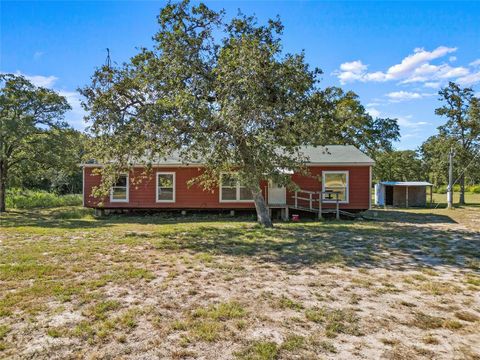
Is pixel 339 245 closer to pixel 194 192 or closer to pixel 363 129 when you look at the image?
pixel 194 192

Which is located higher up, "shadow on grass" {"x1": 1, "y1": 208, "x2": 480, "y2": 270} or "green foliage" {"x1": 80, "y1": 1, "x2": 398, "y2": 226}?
"green foliage" {"x1": 80, "y1": 1, "x2": 398, "y2": 226}

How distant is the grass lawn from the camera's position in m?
3.29

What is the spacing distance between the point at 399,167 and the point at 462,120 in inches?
653

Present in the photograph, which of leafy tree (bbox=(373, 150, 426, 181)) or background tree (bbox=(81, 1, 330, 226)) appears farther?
leafy tree (bbox=(373, 150, 426, 181))

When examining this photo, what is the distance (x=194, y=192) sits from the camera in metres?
16.8

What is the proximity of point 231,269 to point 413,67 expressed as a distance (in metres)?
17.4

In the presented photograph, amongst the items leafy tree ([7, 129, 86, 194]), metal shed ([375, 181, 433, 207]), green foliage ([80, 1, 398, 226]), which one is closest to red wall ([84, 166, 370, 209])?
leafy tree ([7, 129, 86, 194])

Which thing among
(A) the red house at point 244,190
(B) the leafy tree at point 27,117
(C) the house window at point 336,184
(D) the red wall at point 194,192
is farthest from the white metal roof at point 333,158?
(B) the leafy tree at point 27,117

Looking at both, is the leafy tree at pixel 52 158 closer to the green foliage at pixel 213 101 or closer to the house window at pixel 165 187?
the house window at pixel 165 187

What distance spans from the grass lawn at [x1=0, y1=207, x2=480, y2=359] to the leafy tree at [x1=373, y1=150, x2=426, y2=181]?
2956 centimetres

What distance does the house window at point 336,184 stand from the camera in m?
16.1

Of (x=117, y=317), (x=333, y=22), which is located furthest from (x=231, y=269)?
(x=333, y=22)

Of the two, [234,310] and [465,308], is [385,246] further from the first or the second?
[234,310]

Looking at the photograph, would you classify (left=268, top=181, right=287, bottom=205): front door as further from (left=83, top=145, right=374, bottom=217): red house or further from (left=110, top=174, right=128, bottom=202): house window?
(left=110, top=174, right=128, bottom=202): house window
